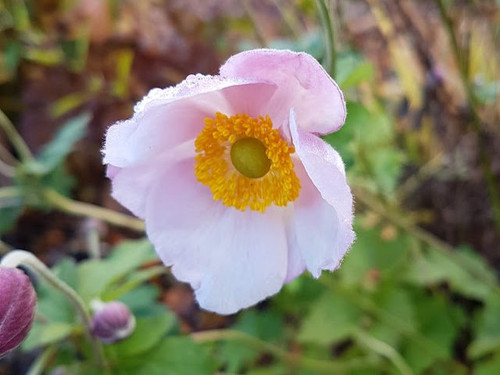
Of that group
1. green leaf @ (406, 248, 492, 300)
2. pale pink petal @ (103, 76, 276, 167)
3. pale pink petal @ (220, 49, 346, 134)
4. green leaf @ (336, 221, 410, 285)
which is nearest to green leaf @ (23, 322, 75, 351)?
pale pink petal @ (103, 76, 276, 167)

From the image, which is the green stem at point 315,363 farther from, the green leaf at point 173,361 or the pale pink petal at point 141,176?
the pale pink petal at point 141,176

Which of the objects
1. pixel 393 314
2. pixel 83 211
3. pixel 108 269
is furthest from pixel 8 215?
pixel 393 314

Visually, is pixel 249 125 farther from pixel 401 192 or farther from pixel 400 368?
pixel 401 192

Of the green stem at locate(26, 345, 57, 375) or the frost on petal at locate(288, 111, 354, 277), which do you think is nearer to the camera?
the frost on petal at locate(288, 111, 354, 277)

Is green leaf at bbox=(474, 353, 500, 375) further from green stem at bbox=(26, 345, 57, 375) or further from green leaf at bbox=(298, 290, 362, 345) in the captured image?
green stem at bbox=(26, 345, 57, 375)

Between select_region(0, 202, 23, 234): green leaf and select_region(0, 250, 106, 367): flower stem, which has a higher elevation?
select_region(0, 250, 106, 367): flower stem

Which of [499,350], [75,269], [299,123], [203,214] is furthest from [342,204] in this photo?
[499,350]

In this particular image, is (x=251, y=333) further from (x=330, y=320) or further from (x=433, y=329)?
(x=433, y=329)

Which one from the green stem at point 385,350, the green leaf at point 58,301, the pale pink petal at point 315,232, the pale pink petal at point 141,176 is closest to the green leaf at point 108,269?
the green leaf at point 58,301
